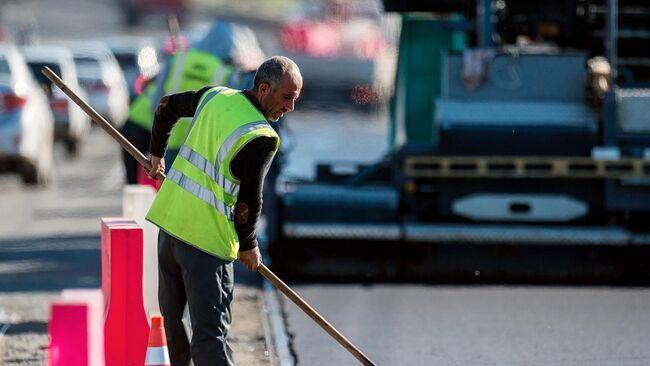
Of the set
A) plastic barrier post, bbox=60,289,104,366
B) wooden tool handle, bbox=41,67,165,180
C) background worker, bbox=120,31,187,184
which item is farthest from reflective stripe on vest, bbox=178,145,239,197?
background worker, bbox=120,31,187,184

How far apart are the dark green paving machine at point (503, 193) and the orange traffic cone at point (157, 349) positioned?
16.4 feet

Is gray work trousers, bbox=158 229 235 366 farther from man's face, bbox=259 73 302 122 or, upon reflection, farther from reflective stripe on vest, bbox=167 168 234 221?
man's face, bbox=259 73 302 122

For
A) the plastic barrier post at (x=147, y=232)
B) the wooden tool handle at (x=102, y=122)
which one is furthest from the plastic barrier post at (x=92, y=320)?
the plastic barrier post at (x=147, y=232)

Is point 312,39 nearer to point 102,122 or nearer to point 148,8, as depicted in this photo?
point 102,122

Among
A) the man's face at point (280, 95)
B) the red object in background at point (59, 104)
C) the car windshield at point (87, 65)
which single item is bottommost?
the red object in background at point (59, 104)

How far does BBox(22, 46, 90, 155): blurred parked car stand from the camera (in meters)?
24.5

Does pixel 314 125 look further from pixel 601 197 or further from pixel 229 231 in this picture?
pixel 229 231

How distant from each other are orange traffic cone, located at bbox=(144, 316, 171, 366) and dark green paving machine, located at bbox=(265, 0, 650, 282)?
16.4ft

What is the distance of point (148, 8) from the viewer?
2857 inches

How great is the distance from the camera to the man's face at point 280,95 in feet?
22.3

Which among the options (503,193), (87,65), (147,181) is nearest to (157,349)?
(147,181)

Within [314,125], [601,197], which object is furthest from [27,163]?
[314,125]

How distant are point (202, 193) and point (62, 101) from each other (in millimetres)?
18012

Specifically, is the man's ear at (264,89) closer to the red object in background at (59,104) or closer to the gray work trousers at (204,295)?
the gray work trousers at (204,295)
